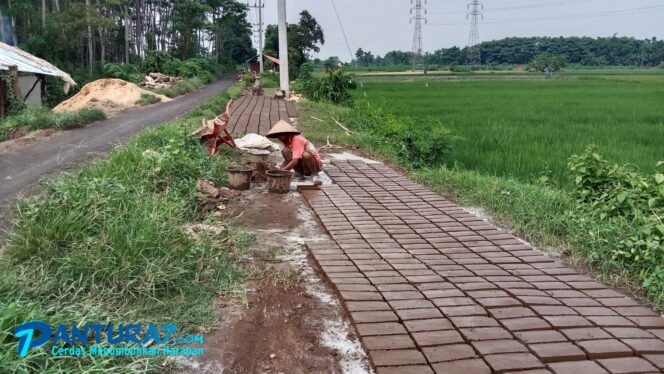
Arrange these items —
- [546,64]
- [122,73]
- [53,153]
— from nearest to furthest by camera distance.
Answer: [53,153]
[122,73]
[546,64]

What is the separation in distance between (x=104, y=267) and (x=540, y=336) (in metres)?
2.49

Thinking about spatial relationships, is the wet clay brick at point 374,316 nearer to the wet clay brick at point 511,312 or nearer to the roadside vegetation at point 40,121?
the wet clay brick at point 511,312

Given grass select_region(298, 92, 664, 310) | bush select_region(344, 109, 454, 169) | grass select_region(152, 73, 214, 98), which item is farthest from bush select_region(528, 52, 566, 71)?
grass select_region(298, 92, 664, 310)

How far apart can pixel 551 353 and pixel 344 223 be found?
Result: 232cm

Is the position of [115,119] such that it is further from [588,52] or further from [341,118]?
[588,52]

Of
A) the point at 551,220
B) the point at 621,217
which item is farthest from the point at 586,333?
the point at 551,220

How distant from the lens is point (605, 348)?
2561 millimetres

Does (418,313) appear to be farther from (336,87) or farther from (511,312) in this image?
(336,87)

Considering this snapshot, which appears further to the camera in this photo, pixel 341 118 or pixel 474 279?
pixel 341 118

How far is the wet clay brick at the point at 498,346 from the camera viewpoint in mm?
2501

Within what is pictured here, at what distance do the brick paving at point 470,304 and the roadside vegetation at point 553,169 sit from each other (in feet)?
1.35

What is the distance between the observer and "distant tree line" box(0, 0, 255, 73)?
27.0 m

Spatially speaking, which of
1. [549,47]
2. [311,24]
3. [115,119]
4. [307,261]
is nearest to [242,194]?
[307,261]

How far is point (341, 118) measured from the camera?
40.0 feet
